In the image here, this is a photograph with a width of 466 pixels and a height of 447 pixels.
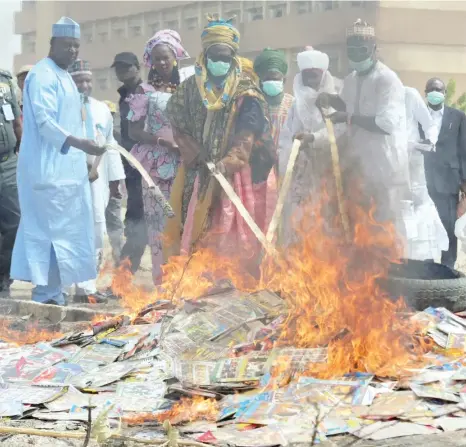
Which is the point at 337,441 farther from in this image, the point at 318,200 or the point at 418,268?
the point at 318,200

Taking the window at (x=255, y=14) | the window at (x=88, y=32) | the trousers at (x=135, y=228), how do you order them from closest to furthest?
the window at (x=255, y=14), the trousers at (x=135, y=228), the window at (x=88, y=32)

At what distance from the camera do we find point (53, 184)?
727cm

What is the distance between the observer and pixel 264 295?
528cm

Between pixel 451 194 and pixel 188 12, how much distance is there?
4.76 m

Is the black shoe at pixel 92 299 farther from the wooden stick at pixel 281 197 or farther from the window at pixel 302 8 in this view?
the window at pixel 302 8

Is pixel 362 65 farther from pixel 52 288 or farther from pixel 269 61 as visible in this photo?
pixel 52 288

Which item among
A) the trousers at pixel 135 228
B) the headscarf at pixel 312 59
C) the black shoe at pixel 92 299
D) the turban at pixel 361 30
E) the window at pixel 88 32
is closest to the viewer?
the turban at pixel 361 30

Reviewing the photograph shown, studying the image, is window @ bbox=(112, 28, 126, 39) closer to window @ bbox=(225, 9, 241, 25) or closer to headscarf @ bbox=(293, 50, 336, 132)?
window @ bbox=(225, 9, 241, 25)

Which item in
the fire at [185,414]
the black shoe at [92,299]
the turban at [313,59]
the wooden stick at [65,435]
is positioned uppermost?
the turban at [313,59]

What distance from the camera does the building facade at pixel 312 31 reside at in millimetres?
6836

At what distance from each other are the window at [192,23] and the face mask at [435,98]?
3.00 m

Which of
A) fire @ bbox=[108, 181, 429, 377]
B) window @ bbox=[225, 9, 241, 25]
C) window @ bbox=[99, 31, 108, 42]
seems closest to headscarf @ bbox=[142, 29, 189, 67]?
window @ bbox=[225, 9, 241, 25]

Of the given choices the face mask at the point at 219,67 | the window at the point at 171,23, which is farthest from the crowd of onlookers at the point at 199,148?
the window at the point at 171,23

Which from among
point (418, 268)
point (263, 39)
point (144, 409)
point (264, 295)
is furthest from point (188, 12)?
point (144, 409)
